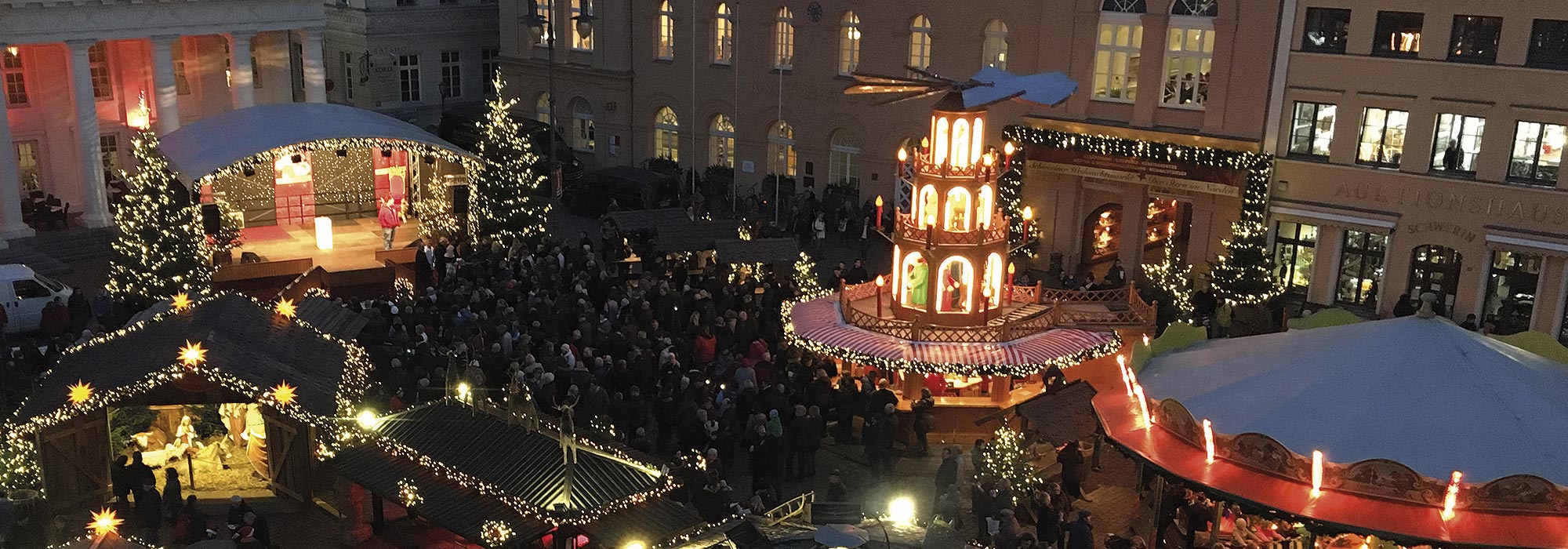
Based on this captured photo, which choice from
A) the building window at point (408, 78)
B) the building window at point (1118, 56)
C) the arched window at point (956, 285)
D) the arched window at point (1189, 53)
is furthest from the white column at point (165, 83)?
the arched window at point (1189, 53)

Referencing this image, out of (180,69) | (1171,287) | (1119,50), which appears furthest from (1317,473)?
(180,69)

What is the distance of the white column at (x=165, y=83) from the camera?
3950cm

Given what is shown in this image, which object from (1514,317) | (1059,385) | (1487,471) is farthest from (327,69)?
(1487,471)

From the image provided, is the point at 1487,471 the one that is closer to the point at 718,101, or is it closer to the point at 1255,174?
the point at 1255,174

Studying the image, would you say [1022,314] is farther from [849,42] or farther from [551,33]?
[551,33]

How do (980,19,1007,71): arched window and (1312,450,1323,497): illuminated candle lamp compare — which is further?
(980,19,1007,71): arched window

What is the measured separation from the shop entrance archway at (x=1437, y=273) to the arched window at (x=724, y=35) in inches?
777

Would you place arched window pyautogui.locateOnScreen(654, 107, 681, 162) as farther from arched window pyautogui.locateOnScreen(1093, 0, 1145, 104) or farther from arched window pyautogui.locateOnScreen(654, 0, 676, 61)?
arched window pyautogui.locateOnScreen(1093, 0, 1145, 104)

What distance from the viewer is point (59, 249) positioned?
36.8 m

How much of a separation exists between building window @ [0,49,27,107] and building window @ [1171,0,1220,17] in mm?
30336

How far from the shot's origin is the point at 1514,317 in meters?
31.9

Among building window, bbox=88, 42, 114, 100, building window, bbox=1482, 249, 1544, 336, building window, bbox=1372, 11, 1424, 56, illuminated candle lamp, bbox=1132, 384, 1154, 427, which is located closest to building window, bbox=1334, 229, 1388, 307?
building window, bbox=1482, 249, 1544, 336

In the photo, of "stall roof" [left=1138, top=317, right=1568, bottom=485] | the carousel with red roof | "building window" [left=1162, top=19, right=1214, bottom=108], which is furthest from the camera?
"building window" [left=1162, top=19, right=1214, bottom=108]

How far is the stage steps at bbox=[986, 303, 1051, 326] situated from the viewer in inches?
1094
